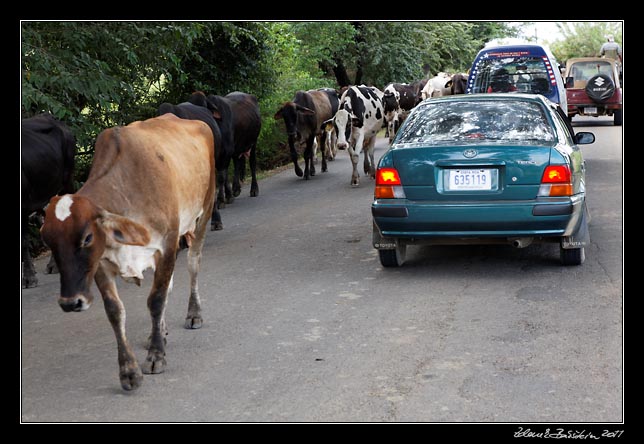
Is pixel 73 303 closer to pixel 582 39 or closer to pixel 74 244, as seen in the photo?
pixel 74 244

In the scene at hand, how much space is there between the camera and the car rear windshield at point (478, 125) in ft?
29.3

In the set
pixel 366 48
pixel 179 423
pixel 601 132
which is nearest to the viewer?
pixel 179 423

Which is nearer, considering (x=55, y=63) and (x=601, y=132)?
(x=55, y=63)

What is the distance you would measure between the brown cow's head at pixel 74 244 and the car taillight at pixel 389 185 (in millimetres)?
3614

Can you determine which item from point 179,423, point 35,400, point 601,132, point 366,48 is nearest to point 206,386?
point 179,423

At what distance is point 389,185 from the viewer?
8.82m

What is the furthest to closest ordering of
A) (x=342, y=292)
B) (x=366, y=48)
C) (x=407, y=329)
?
(x=366, y=48) < (x=342, y=292) < (x=407, y=329)

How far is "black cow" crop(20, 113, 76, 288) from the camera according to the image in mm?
9586

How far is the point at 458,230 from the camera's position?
855 centimetres

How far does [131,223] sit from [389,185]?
342 cm

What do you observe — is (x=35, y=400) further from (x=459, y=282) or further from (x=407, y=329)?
(x=459, y=282)

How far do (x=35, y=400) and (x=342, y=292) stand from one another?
332 centimetres

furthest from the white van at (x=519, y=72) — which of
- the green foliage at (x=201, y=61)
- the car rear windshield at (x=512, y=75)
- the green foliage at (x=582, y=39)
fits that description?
the green foliage at (x=582, y=39)

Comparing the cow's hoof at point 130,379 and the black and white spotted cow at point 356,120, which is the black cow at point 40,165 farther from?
the black and white spotted cow at point 356,120
